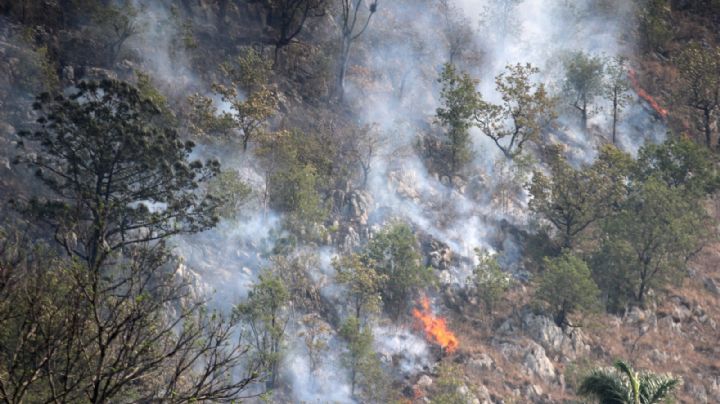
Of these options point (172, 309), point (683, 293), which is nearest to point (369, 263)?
point (172, 309)

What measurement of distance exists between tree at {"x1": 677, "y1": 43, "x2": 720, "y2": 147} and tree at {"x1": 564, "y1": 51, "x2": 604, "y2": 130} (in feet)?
26.0

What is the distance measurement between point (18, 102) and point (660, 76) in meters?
59.4

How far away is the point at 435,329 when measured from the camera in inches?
1374

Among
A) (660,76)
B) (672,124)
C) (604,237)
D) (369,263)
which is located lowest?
(369,263)

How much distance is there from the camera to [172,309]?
28.3m

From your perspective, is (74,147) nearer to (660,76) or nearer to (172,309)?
(172,309)

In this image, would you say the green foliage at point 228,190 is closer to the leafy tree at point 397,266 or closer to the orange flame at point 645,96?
the leafy tree at point 397,266

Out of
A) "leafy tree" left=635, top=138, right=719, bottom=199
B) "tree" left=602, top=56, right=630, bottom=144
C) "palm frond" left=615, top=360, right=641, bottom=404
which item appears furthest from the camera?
"tree" left=602, top=56, right=630, bottom=144

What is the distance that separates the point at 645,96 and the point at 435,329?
40.7 m

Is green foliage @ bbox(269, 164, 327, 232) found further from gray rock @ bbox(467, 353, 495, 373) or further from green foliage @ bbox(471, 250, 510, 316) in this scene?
gray rock @ bbox(467, 353, 495, 373)

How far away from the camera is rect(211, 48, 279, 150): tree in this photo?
3628 cm

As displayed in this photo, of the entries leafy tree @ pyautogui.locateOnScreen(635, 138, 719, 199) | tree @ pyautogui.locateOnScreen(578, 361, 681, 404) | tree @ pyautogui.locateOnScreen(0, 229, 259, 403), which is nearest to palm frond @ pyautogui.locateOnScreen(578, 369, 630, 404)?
tree @ pyautogui.locateOnScreen(578, 361, 681, 404)

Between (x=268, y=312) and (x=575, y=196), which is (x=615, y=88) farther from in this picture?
(x=268, y=312)

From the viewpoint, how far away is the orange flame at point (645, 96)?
6134 cm
